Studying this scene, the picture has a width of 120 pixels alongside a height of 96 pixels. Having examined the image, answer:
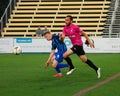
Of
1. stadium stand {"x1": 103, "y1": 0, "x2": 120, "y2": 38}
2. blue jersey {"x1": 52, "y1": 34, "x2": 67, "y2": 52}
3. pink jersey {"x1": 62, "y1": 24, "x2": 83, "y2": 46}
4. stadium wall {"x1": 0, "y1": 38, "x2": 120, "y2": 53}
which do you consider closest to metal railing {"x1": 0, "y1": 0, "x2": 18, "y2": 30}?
stadium wall {"x1": 0, "y1": 38, "x2": 120, "y2": 53}

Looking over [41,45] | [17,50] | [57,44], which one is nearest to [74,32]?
[57,44]

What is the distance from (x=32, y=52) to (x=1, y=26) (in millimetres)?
7411

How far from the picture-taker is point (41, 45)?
97.3ft

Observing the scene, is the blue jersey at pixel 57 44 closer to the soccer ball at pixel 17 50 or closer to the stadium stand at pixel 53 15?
the soccer ball at pixel 17 50

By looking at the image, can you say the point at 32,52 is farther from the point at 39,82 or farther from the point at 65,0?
the point at 39,82

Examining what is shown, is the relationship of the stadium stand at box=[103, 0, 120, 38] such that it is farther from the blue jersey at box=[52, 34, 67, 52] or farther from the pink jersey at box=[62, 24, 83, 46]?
the pink jersey at box=[62, 24, 83, 46]

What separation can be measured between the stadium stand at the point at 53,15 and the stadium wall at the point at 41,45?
6384 mm


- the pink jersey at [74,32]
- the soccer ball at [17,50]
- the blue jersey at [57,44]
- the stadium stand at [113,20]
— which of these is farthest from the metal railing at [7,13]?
the pink jersey at [74,32]

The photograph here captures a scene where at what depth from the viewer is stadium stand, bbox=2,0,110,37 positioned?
1453 inches

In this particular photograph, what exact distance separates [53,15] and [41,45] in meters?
9.37

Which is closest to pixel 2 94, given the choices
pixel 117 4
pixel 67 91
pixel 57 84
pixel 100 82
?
pixel 67 91

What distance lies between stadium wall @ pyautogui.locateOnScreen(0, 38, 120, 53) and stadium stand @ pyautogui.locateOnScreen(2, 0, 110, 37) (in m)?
6.38

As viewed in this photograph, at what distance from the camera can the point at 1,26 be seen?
35.9 meters

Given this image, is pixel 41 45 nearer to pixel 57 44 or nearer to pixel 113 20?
pixel 113 20
